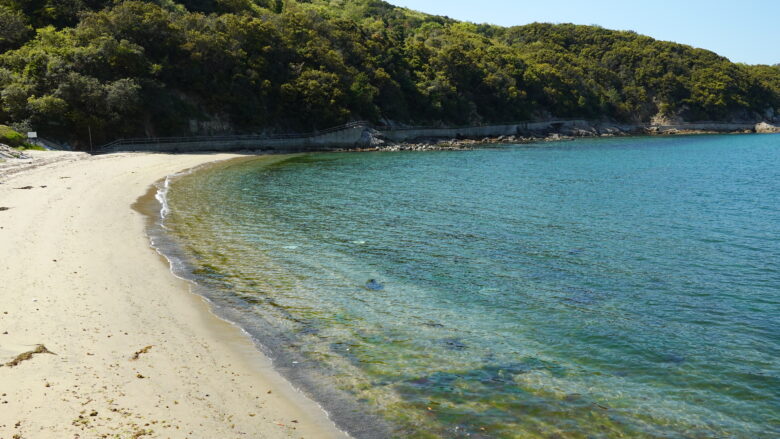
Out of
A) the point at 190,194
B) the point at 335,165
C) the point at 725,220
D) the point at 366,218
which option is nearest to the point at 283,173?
the point at 335,165

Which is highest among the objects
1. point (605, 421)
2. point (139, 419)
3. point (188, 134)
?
point (188, 134)

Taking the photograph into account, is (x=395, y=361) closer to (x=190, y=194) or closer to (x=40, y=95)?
(x=190, y=194)

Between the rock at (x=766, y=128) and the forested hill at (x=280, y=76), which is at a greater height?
the forested hill at (x=280, y=76)

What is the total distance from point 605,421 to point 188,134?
199ft

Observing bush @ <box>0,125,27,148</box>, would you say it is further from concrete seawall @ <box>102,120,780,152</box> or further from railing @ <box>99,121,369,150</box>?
railing @ <box>99,121,369,150</box>

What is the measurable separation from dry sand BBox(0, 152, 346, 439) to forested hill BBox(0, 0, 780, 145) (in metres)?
40.7

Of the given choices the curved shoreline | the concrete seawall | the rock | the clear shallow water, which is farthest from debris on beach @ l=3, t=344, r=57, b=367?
the rock

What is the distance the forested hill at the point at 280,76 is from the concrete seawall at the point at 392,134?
2.33 meters

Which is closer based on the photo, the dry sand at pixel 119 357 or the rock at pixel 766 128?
the dry sand at pixel 119 357

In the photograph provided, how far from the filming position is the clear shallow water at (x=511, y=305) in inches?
308

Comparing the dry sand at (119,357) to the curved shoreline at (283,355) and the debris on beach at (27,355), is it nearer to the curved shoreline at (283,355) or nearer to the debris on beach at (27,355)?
the debris on beach at (27,355)

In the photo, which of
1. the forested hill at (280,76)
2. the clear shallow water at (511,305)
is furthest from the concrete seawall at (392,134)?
the clear shallow water at (511,305)

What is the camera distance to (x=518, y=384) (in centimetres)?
847

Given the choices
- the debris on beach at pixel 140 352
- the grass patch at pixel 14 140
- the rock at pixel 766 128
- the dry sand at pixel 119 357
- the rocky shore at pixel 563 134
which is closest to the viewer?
the dry sand at pixel 119 357
